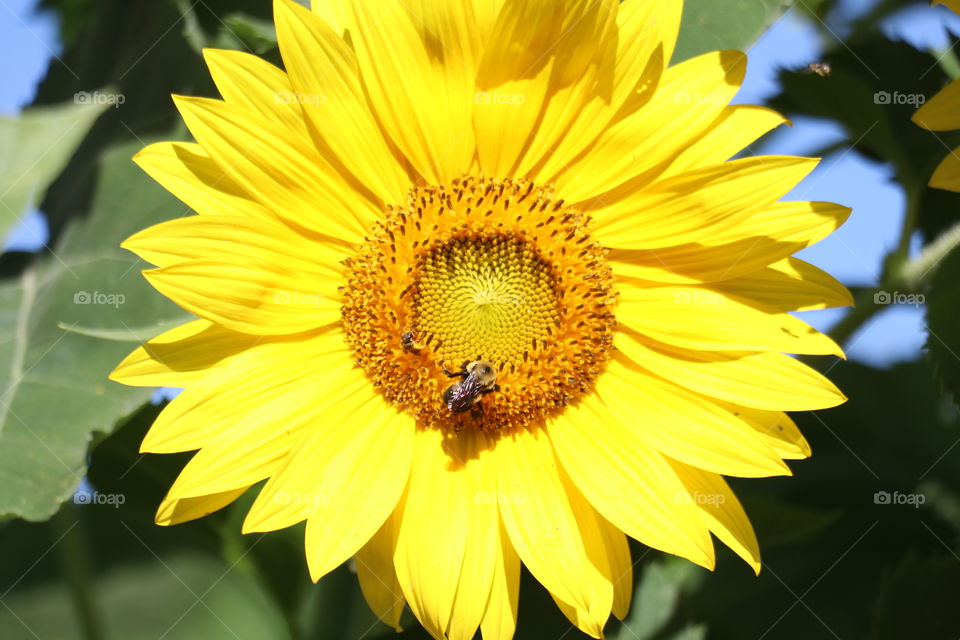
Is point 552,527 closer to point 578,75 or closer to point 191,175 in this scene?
point 578,75

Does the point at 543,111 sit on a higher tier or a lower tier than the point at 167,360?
higher

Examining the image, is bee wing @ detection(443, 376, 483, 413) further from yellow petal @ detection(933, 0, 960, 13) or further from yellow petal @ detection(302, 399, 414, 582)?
yellow petal @ detection(933, 0, 960, 13)

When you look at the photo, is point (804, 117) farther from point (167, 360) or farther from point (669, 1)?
point (167, 360)

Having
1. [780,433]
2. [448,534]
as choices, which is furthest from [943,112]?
[448,534]

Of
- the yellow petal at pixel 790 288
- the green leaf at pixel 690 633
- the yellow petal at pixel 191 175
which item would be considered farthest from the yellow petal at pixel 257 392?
the green leaf at pixel 690 633

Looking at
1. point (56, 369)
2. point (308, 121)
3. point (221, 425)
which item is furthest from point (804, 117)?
point (56, 369)

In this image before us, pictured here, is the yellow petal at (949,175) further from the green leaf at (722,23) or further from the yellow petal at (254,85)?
the yellow petal at (254,85)
